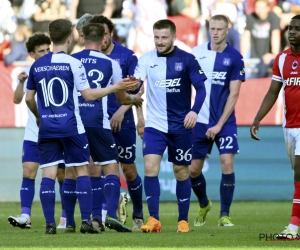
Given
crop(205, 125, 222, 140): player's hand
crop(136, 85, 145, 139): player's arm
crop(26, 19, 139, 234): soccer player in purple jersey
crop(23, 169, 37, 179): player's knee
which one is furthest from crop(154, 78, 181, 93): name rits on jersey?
crop(23, 169, 37, 179): player's knee

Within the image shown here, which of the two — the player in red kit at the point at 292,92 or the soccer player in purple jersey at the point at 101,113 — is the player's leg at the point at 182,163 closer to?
the soccer player in purple jersey at the point at 101,113

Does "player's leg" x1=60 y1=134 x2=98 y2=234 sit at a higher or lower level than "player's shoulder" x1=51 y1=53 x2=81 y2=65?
lower

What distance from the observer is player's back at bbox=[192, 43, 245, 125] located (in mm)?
11469

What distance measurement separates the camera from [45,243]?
315 inches

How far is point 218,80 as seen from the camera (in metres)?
11.5

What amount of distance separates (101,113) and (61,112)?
68 centimetres

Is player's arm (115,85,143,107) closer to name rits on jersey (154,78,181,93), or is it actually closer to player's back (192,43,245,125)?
name rits on jersey (154,78,181,93)

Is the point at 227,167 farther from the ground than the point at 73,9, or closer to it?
closer to it

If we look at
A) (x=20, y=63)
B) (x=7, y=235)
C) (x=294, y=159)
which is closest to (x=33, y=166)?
(x=7, y=235)

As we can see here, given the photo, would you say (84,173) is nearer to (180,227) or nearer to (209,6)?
(180,227)

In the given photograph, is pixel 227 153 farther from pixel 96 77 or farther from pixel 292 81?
pixel 292 81

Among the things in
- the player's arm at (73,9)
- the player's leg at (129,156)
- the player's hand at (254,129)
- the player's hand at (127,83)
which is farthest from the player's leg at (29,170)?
the player's arm at (73,9)

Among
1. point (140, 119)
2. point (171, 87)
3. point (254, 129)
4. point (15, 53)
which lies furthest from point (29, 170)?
point (15, 53)

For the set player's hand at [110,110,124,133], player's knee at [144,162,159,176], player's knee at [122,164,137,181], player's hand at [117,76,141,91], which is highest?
player's hand at [117,76,141,91]
